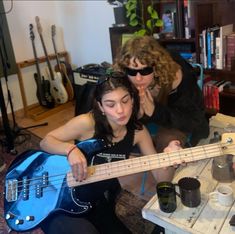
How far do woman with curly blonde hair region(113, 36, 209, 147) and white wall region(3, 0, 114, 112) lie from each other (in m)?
1.66

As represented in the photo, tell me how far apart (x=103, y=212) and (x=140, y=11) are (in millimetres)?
1673

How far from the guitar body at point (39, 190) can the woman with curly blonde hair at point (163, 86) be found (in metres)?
0.37

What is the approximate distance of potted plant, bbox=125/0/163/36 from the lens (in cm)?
230

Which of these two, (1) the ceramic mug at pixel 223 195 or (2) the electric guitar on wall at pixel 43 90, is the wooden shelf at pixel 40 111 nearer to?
(2) the electric guitar on wall at pixel 43 90

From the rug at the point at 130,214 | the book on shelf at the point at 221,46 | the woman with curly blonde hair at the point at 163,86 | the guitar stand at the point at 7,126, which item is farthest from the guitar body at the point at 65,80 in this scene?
the woman with curly blonde hair at the point at 163,86

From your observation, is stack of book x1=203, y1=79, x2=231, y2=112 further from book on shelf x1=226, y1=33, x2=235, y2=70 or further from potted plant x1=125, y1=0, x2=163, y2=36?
potted plant x1=125, y1=0, x2=163, y2=36

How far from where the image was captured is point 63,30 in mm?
3506

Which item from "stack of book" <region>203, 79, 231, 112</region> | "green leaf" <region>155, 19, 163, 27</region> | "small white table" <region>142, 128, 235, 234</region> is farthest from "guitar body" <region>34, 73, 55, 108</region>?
"small white table" <region>142, 128, 235, 234</region>

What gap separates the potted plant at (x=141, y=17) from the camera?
2.30 meters

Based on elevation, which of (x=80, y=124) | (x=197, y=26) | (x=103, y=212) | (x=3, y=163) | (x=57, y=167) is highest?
(x=197, y=26)

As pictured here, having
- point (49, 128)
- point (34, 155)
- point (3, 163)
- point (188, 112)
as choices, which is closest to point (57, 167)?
point (34, 155)

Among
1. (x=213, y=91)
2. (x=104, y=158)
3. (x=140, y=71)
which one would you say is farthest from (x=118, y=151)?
(x=213, y=91)

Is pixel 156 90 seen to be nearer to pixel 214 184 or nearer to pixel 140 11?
pixel 214 184

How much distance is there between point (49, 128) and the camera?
295cm
